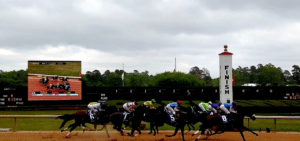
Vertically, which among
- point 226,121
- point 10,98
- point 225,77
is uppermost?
point 225,77

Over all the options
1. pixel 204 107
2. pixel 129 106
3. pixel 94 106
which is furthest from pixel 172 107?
pixel 94 106

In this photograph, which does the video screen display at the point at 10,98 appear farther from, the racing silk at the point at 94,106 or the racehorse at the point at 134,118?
the racehorse at the point at 134,118

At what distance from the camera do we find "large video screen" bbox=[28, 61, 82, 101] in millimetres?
23609

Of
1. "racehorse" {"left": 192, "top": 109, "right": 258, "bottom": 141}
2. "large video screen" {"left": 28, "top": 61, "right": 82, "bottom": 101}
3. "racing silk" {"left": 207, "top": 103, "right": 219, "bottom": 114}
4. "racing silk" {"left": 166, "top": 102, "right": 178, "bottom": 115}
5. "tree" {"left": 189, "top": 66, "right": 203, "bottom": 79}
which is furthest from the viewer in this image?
"tree" {"left": 189, "top": 66, "right": 203, "bottom": 79}

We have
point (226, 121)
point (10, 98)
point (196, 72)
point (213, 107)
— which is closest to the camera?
point (226, 121)

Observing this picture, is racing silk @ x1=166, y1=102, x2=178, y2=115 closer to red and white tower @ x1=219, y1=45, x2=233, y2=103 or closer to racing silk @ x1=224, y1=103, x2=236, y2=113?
racing silk @ x1=224, y1=103, x2=236, y2=113

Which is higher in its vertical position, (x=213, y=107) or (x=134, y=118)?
(x=213, y=107)

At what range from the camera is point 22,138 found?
37.9ft

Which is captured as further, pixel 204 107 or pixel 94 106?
pixel 94 106

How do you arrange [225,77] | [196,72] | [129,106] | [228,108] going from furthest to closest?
[196,72] → [225,77] → [129,106] → [228,108]

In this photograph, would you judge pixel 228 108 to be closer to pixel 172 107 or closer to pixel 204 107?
pixel 204 107

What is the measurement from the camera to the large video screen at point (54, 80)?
23.6 meters

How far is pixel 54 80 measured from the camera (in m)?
23.7

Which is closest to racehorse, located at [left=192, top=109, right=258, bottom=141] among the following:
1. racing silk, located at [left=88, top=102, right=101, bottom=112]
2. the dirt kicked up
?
the dirt kicked up
